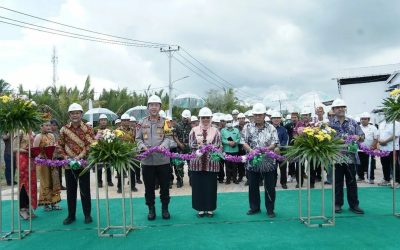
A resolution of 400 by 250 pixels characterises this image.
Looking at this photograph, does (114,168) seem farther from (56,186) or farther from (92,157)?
(56,186)

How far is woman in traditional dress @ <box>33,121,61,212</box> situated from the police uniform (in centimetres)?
174

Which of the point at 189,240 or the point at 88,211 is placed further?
the point at 88,211

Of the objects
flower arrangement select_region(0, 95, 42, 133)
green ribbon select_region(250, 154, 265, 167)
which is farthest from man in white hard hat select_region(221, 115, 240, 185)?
flower arrangement select_region(0, 95, 42, 133)

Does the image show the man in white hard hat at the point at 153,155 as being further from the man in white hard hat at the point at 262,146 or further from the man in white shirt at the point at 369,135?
the man in white shirt at the point at 369,135

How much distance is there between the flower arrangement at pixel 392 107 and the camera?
5.90m

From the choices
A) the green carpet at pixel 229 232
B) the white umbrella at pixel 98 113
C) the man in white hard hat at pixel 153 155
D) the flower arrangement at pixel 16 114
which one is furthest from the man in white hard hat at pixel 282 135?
the white umbrella at pixel 98 113

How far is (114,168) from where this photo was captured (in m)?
5.35

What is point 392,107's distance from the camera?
598 centimetres

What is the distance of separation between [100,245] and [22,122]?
82.6 inches

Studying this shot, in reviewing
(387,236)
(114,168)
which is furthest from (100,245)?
(387,236)

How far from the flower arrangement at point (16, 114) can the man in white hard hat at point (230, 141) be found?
4553 millimetres

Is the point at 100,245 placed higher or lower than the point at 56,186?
lower

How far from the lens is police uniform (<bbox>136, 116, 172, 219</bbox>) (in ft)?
20.0

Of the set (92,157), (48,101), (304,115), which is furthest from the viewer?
(48,101)
